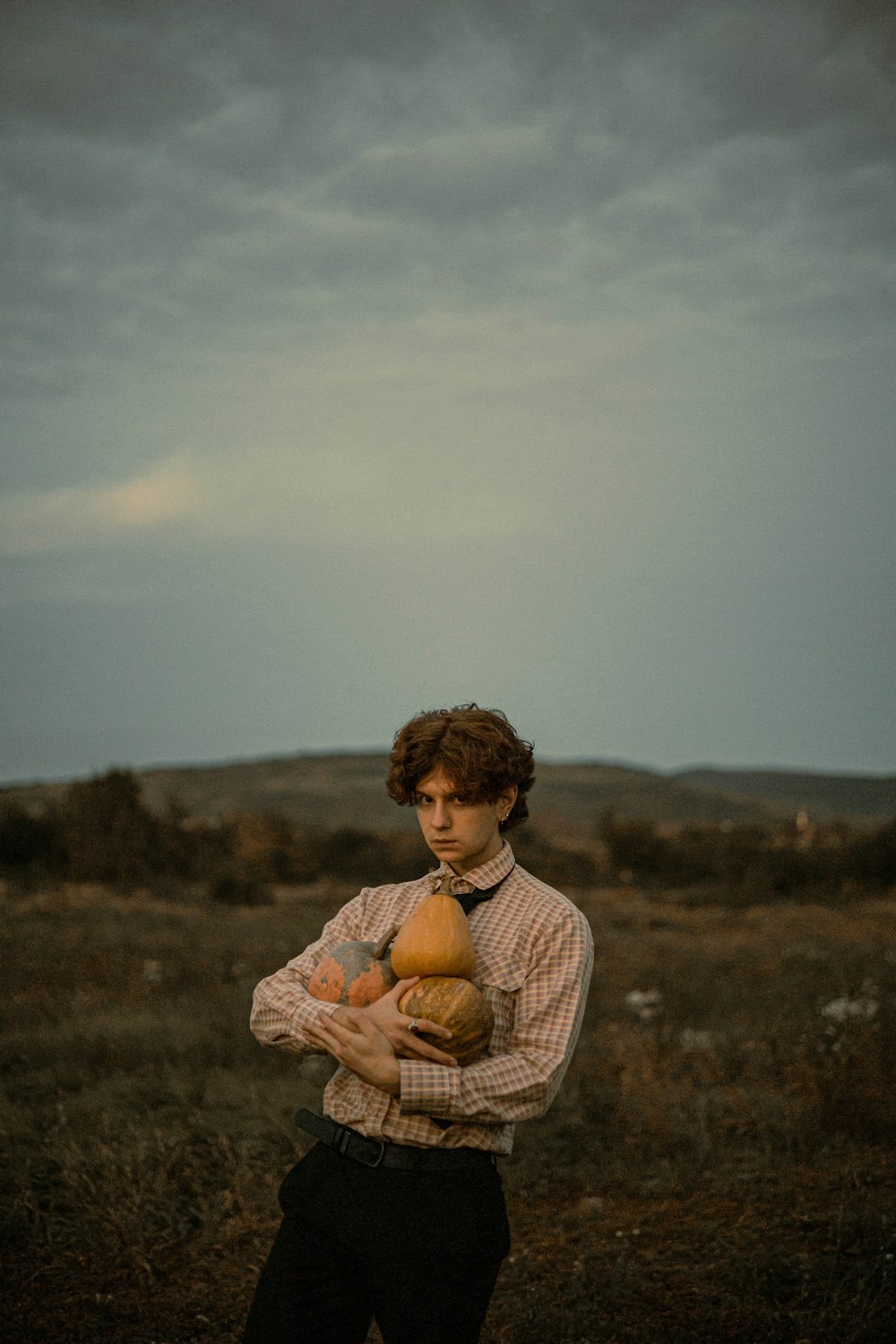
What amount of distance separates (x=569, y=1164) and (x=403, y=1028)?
4.36 m

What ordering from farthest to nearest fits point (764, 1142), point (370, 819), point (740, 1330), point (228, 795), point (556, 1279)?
point (228, 795) → point (370, 819) → point (764, 1142) → point (556, 1279) → point (740, 1330)

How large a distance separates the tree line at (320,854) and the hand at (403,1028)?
58.0 feet

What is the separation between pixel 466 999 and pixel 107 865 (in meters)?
20.8

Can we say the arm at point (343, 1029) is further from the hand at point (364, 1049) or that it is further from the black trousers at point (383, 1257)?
the black trousers at point (383, 1257)

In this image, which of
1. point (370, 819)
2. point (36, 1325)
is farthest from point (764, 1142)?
point (370, 819)

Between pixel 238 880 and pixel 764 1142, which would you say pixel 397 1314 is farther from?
pixel 238 880

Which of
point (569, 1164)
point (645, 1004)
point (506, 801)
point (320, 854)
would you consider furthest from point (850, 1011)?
point (320, 854)

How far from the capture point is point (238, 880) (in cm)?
2052

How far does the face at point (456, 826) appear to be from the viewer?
262 cm

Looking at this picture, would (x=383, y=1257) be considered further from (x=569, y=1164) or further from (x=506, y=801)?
(x=569, y=1164)

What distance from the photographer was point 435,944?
2270 mm

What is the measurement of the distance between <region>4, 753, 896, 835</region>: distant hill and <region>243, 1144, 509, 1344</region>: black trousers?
1489 inches

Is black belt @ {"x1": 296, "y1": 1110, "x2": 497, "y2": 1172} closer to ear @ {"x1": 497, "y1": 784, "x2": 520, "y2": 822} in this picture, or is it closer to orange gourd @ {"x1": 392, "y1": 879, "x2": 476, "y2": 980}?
orange gourd @ {"x1": 392, "y1": 879, "x2": 476, "y2": 980}

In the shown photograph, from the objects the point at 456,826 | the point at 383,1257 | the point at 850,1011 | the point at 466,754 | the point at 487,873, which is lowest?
the point at 850,1011
